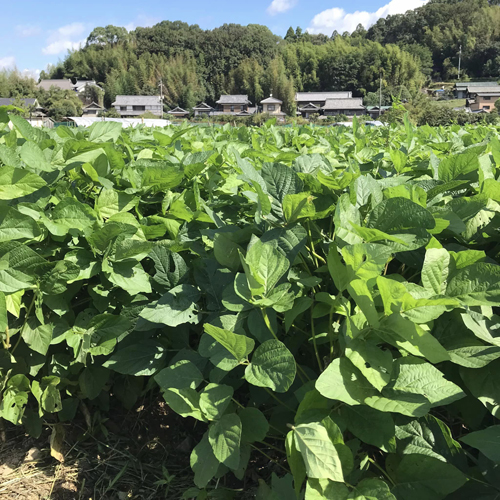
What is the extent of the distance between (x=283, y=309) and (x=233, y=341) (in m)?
0.14

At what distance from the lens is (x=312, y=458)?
0.81 metres

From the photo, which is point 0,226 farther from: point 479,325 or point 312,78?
point 312,78

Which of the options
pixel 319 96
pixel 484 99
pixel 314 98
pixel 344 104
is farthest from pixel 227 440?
pixel 319 96

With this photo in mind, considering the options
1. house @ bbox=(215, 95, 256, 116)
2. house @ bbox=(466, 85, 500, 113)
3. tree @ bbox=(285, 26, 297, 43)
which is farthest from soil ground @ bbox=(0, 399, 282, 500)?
tree @ bbox=(285, 26, 297, 43)

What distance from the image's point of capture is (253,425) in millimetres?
1076

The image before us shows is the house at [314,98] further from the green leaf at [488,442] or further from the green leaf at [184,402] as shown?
the green leaf at [488,442]

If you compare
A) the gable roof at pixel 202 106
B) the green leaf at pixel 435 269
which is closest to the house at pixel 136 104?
the gable roof at pixel 202 106

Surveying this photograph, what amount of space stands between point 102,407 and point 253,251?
1.20 m

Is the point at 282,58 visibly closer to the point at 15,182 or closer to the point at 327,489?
the point at 15,182

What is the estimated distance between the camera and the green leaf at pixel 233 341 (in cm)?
90

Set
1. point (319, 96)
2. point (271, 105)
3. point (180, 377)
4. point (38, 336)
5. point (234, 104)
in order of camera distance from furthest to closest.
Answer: point (234, 104), point (319, 96), point (271, 105), point (38, 336), point (180, 377)

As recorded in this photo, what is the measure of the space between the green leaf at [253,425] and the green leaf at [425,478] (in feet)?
1.07

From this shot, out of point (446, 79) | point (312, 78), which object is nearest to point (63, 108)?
point (312, 78)

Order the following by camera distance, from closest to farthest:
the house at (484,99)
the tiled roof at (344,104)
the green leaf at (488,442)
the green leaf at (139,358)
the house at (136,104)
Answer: the green leaf at (488,442)
the green leaf at (139,358)
the house at (484,99)
the tiled roof at (344,104)
the house at (136,104)
